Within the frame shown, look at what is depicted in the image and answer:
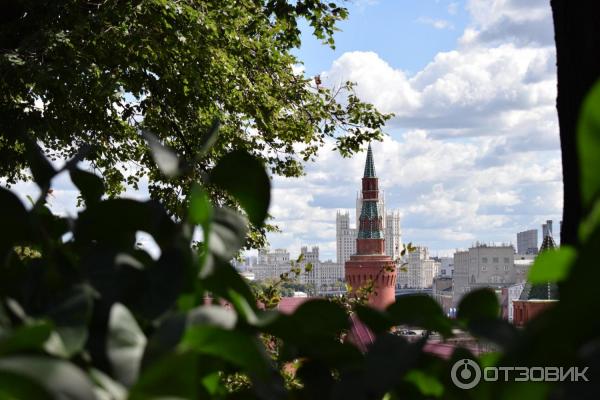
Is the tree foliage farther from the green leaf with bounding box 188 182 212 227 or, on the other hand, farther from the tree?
the tree

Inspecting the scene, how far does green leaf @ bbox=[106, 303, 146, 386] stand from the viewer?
19.4 inches

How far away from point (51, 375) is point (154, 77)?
8.61 metres

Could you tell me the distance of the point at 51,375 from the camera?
40cm

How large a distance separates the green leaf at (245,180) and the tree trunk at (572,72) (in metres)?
0.53

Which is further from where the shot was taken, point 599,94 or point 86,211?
point 86,211

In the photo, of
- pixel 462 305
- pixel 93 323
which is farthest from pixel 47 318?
pixel 462 305

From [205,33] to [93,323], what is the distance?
25.3 ft

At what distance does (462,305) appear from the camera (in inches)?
22.3

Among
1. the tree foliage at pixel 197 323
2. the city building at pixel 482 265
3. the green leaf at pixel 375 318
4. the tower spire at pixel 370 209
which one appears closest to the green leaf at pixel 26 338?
the tree foliage at pixel 197 323

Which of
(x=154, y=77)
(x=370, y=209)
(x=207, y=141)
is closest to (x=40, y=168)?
(x=207, y=141)

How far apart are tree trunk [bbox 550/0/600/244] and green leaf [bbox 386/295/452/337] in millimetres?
486

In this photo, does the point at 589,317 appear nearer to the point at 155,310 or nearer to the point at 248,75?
the point at 155,310

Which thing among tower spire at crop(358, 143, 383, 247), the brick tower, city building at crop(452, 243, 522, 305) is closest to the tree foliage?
the brick tower

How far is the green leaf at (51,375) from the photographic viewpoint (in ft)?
1.30
